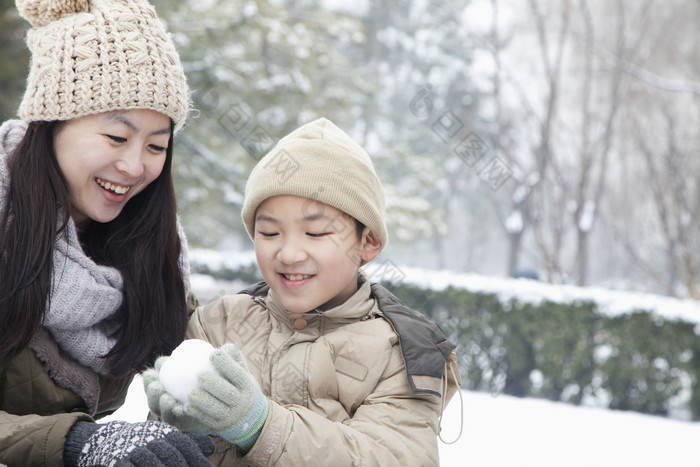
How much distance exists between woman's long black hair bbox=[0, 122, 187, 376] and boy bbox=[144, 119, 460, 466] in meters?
0.23

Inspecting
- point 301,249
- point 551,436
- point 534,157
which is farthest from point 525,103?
point 301,249

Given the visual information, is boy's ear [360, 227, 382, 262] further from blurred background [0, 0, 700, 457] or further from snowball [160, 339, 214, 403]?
blurred background [0, 0, 700, 457]

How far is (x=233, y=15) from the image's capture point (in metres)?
10.5

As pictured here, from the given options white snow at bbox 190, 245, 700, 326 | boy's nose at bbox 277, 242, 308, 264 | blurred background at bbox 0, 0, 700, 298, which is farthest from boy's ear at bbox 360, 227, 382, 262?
blurred background at bbox 0, 0, 700, 298

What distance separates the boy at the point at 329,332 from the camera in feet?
5.58

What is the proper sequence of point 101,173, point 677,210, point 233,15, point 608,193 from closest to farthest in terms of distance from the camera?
point 101,173
point 677,210
point 233,15
point 608,193

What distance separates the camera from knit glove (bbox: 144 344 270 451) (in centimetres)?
145

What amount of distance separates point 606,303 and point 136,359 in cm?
583

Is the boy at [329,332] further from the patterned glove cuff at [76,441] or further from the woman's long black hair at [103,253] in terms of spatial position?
the patterned glove cuff at [76,441]

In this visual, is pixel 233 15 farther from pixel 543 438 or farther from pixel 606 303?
pixel 543 438

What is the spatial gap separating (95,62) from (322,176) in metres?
0.74

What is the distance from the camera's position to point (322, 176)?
1926 millimetres

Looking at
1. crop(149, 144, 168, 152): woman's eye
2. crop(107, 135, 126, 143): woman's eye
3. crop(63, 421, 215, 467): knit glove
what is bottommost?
crop(63, 421, 215, 467): knit glove

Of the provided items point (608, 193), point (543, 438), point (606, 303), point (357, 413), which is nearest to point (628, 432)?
point (543, 438)
